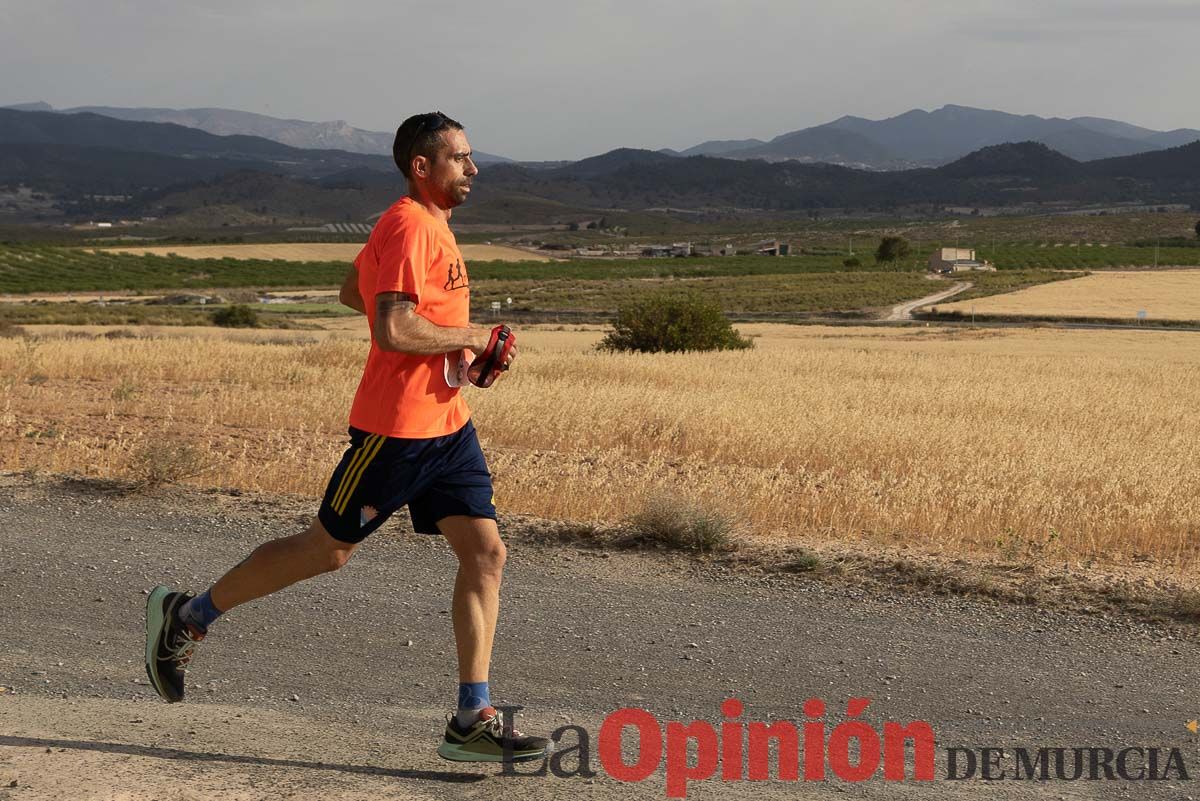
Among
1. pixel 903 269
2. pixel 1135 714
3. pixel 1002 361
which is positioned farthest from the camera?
pixel 903 269

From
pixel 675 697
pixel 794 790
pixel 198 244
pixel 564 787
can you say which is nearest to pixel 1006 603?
pixel 675 697

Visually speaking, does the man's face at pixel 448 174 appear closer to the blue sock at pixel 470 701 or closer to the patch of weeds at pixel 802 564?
the blue sock at pixel 470 701

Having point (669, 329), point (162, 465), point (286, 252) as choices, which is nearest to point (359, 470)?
point (162, 465)

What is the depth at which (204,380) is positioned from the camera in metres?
18.5

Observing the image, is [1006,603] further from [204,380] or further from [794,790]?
[204,380]

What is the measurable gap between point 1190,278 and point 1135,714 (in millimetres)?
98482

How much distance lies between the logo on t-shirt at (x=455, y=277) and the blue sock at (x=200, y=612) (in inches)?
59.2

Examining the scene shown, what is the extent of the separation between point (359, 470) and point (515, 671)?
1343 millimetres

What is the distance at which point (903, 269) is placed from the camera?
11819cm

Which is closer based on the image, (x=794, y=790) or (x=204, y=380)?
Answer: (x=794, y=790)

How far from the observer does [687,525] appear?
718cm

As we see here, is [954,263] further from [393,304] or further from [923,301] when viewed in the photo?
[393,304]

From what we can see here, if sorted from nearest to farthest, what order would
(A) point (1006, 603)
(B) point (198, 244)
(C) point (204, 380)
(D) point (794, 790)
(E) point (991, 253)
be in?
(D) point (794, 790)
(A) point (1006, 603)
(C) point (204, 380)
(E) point (991, 253)
(B) point (198, 244)

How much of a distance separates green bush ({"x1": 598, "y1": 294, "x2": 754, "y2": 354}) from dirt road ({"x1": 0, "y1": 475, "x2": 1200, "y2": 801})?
1000 inches
